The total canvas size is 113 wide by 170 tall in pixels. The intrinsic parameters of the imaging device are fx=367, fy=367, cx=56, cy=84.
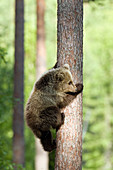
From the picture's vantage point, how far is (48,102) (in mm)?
6500

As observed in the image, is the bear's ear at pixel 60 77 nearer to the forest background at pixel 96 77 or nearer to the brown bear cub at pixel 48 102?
the brown bear cub at pixel 48 102

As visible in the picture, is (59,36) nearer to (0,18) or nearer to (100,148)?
(0,18)

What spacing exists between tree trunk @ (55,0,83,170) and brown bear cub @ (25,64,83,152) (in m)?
0.24

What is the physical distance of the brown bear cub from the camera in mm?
6423

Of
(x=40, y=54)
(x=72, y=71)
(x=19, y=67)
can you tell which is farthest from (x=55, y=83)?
(x=40, y=54)

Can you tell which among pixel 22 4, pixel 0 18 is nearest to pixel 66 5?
pixel 22 4

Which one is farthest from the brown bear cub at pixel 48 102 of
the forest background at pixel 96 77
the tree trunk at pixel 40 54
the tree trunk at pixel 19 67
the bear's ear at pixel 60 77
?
the forest background at pixel 96 77

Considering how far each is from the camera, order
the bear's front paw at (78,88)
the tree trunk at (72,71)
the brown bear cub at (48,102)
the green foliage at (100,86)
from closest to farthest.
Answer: the tree trunk at (72,71) → the bear's front paw at (78,88) → the brown bear cub at (48,102) → the green foliage at (100,86)

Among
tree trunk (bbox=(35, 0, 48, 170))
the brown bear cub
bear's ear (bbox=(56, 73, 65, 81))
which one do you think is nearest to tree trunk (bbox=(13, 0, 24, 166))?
tree trunk (bbox=(35, 0, 48, 170))

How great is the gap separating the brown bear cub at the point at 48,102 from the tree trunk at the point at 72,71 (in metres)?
0.24

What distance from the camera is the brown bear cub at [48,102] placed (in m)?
6.42

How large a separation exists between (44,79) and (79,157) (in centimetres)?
154

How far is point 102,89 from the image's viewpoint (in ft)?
94.4

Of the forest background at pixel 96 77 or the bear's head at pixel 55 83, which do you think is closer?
the bear's head at pixel 55 83
